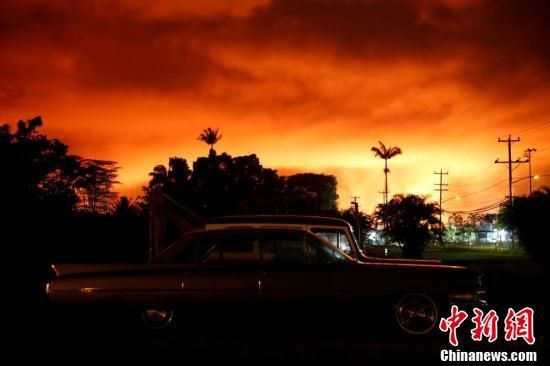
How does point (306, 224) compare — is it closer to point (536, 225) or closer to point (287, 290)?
point (287, 290)

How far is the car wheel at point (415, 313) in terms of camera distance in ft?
22.5

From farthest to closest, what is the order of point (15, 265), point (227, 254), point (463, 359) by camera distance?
point (15, 265) → point (227, 254) → point (463, 359)

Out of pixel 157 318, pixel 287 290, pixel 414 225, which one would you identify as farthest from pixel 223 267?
pixel 414 225

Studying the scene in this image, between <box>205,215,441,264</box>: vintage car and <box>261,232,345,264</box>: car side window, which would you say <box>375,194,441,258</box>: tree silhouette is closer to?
<box>205,215,441,264</box>: vintage car

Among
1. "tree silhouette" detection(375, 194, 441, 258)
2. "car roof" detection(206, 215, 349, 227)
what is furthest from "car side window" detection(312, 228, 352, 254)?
"tree silhouette" detection(375, 194, 441, 258)

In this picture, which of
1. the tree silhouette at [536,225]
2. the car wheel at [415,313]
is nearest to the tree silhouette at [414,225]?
the tree silhouette at [536,225]

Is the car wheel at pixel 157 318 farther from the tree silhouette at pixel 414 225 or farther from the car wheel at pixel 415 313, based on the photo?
the tree silhouette at pixel 414 225

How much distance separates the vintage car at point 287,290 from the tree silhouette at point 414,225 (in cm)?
2469

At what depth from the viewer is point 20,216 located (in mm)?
15117

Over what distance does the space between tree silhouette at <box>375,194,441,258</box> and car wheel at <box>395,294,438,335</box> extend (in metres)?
24.7

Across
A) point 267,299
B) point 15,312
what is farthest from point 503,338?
point 15,312

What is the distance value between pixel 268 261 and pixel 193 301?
98cm

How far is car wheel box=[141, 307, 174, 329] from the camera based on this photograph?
7176 millimetres

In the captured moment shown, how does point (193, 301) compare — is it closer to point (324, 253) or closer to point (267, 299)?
point (267, 299)
